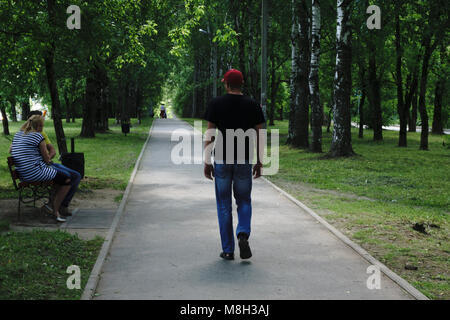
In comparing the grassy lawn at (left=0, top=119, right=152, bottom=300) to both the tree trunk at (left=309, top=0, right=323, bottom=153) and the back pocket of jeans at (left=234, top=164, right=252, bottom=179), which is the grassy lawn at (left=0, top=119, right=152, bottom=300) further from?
the tree trunk at (left=309, top=0, right=323, bottom=153)

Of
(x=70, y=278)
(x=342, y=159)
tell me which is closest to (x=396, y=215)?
(x=70, y=278)

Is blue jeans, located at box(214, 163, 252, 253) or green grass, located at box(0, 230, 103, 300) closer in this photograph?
green grass, located at box(0, 230, 103, 300)

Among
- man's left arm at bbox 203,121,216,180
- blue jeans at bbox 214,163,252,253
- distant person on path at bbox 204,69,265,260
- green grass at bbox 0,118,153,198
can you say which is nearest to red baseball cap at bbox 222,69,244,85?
distant person on path at bbox 204,69,265,260

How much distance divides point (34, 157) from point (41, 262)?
2381mm

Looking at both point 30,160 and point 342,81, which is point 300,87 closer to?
point 342,81

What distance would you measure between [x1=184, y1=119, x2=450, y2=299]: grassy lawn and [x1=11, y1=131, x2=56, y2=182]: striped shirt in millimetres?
4338

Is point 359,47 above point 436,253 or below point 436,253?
above

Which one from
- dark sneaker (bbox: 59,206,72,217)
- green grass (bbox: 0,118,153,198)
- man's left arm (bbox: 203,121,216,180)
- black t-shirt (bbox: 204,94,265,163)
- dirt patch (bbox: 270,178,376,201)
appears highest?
black t-shirt (bbox: 204,94,265,163)

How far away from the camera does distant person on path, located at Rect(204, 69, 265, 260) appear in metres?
5.92

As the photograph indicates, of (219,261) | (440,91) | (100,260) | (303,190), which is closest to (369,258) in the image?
(219,261)

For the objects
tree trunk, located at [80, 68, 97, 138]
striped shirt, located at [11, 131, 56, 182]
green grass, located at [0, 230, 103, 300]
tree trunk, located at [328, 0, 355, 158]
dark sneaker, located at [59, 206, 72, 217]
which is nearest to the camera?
green grass, located at [0, 230, 103, 300]

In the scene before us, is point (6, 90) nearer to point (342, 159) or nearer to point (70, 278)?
point (342, 159)

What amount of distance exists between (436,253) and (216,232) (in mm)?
2834
